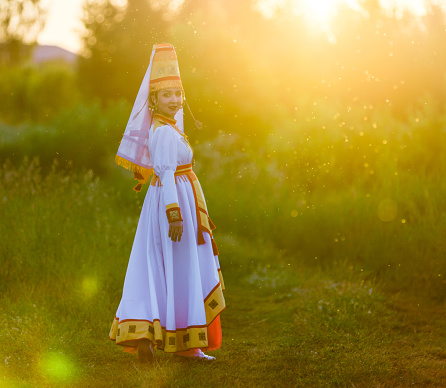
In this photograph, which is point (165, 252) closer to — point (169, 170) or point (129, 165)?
point (169, 170)

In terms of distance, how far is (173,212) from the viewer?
3998 millimetres

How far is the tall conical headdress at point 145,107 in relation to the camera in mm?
4273

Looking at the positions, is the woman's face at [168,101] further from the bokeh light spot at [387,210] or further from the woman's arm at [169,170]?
the bokeh light spot at [387,210]

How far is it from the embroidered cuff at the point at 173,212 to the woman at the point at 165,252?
6 cm

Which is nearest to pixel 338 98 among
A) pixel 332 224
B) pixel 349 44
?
pixel 349 44

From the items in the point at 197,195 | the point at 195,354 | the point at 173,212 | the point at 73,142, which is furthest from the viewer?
the point at 73,142

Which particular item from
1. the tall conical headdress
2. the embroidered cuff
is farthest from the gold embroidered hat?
the embroidered cuff

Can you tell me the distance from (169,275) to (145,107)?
1264 mm

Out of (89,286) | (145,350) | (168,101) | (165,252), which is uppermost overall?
(168,101)

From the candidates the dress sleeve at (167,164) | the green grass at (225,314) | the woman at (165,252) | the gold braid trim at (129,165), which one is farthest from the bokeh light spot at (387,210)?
the dress sleeve at (167,164)

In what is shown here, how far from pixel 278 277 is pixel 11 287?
2990 mm

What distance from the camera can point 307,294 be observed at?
6.19m

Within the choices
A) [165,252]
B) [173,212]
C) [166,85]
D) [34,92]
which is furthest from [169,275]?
[34,92]

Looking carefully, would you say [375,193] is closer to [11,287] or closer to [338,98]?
[338,98]
